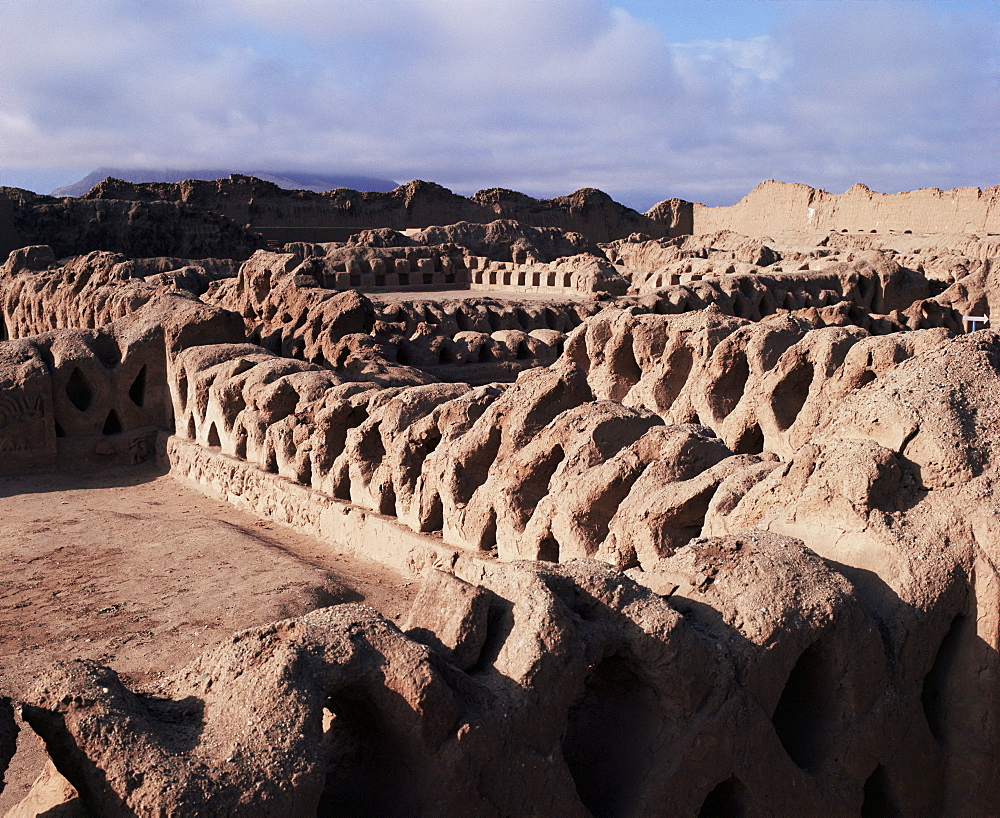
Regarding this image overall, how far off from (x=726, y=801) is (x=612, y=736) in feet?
1.27

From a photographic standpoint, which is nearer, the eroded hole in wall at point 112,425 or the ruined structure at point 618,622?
the ruined structure at point 618,622

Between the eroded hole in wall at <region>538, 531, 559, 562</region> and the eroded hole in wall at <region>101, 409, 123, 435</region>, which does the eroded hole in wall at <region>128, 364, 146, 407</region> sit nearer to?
the eroded hole in wall at <region>101, 409, 123, 435</region>

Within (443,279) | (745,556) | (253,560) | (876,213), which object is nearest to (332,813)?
(745,556)

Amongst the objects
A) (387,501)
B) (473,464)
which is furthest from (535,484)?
(387,501)

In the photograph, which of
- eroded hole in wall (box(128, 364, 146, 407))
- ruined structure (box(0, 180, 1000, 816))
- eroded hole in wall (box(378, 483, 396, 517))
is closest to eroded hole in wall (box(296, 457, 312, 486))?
ruined structure (box(0, 180, 1000, 816))

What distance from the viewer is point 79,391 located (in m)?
8.88

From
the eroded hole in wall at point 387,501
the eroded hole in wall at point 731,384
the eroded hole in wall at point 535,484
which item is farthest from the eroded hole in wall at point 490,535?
the eroded hole in wall at point 731,384

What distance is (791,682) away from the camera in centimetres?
295

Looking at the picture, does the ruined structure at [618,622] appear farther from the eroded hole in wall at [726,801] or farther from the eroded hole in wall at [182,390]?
the eroded hole in wall at [182,390]

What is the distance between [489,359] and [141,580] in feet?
23.0

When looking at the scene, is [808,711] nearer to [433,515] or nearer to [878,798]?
[878,798]

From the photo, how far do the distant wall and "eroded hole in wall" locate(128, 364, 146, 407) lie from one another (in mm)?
25914

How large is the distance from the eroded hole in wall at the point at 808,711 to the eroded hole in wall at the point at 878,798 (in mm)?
232

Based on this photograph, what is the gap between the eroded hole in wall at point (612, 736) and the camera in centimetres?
250
